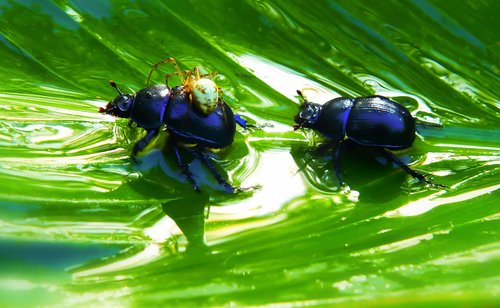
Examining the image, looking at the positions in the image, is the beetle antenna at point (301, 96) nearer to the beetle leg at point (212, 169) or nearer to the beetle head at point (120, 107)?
the beetle leg at point (212, 169)

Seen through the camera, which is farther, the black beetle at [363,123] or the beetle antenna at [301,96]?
the beetle antenna at [301,96]

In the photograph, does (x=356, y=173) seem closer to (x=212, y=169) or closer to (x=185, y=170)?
(x=212, y=169)

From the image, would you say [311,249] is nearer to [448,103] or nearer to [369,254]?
[369,254]

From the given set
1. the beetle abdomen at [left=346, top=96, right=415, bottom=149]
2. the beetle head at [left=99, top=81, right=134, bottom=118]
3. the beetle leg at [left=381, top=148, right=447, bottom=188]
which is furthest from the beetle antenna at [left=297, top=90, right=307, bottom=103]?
the beetle head at [left=99, top=81, right=134, bottom=118]

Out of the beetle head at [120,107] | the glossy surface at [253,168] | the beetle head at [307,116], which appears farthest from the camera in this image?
the beetle head at [307,116]

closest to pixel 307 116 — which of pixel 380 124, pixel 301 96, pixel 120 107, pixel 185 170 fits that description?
pixel 301 96

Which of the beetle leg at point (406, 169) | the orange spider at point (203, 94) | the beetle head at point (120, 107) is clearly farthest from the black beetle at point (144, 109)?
the beetle leg at point (406, 169)
